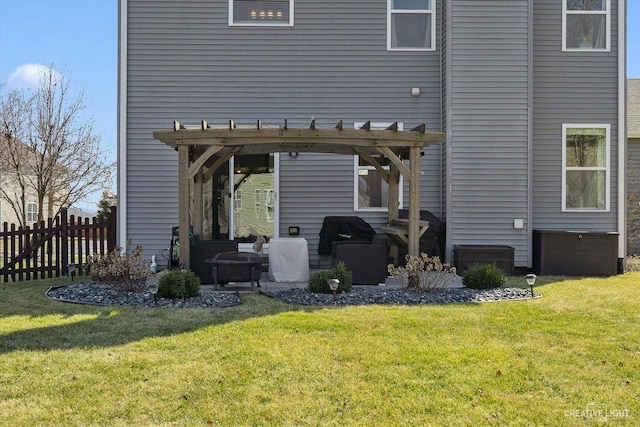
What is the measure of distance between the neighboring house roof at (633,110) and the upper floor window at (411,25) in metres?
6.07

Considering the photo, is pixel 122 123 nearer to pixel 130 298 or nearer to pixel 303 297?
pixel 130 298

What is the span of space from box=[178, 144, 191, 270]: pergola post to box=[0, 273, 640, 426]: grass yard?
4.17 ft

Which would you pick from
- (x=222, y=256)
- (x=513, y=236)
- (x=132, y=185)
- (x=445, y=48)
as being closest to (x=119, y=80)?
(x=132, y=185)

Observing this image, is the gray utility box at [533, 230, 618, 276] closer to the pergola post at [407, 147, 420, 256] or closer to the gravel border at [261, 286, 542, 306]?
the gravel border at [261, 286, 542, 306]

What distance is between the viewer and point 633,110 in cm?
1315

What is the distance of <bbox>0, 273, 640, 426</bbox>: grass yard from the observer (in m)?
2.87

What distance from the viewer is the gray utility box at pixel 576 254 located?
8.46 meters

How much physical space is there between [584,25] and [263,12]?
5743 millimetres

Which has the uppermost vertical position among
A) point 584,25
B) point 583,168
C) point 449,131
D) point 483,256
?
point 584,25

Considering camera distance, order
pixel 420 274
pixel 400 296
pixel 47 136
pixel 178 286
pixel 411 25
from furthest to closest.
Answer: pixel 47 136 → pixel 411 25 → pixel 420 274 → pixel 400 296 → pixel 178 286

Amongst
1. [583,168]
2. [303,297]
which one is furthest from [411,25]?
[303,297]

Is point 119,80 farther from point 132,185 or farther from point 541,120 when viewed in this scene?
point 541,120

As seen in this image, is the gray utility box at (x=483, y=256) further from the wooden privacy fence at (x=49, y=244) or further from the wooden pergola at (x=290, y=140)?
the wooden privacy fence at (x=49, y=244)

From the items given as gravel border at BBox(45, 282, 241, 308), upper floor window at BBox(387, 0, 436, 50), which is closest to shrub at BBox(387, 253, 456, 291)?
gravel border at BBox(45, 282, 241, 308)
